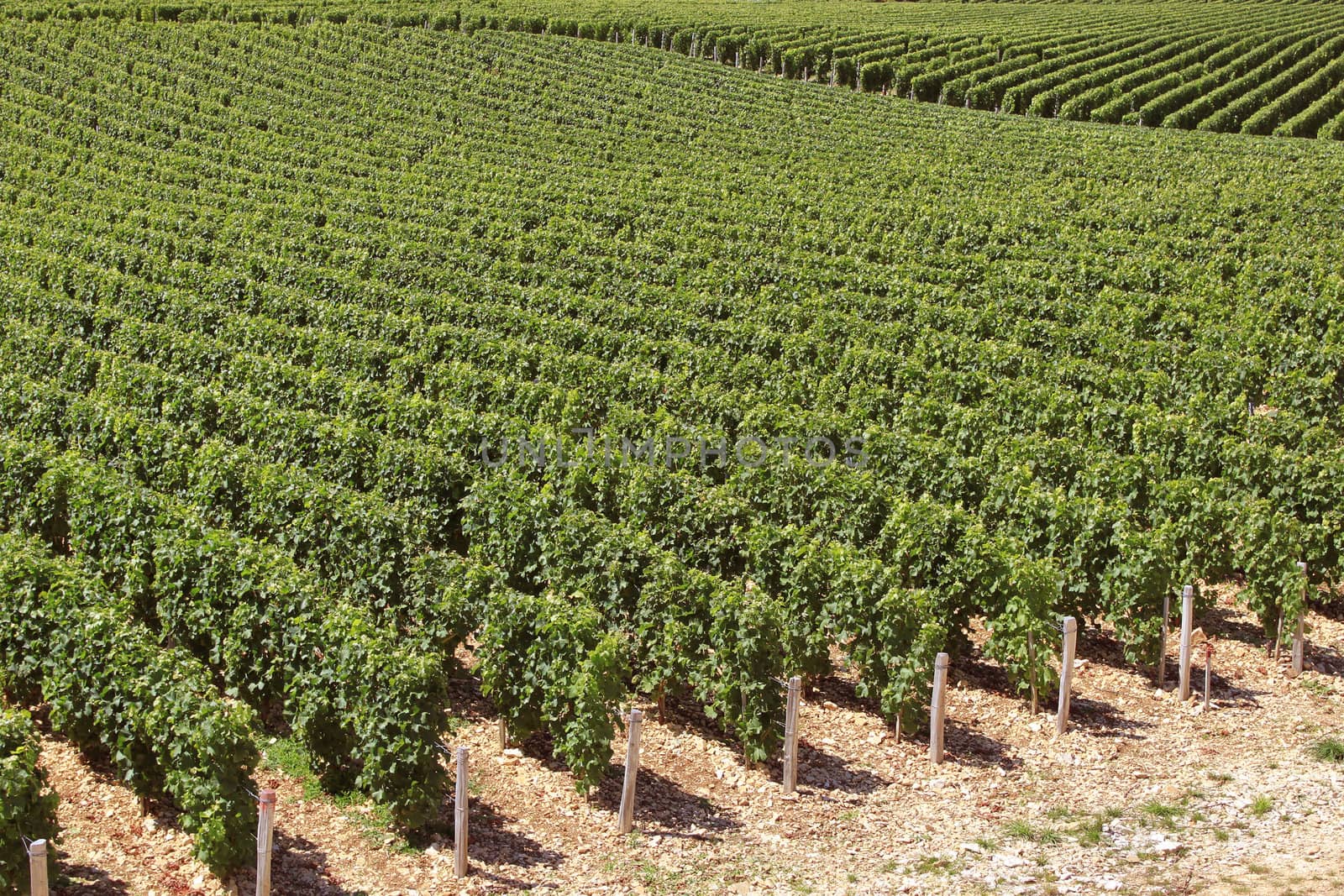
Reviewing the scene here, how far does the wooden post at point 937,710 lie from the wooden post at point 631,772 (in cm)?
323

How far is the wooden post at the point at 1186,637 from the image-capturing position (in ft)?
49.5

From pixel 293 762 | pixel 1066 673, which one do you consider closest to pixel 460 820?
pixel 293 762

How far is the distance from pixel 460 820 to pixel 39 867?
3288 mm

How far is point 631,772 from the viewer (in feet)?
40.9

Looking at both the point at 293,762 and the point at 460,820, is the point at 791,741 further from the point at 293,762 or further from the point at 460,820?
the point at 293,762

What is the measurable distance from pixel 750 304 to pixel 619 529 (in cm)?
1214

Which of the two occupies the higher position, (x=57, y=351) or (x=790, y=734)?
(x=57, y=351)

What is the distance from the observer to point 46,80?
170ft

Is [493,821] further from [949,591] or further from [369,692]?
[949,591]

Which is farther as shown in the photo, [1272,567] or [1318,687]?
[1272,567]

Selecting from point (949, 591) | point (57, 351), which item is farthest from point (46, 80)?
point (949, 591)

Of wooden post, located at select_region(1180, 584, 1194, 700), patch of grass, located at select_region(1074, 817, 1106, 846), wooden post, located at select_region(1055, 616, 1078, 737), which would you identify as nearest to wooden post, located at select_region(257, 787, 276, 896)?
patch of grass, located at select_region(1074, 817, 1106, 846)

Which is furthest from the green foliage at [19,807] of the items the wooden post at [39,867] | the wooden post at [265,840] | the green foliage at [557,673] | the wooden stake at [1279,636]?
the wooden stake at [1279,636]

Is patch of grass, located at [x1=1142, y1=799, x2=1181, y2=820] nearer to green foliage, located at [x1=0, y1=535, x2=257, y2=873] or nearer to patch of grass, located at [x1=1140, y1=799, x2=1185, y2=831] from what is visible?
patch of grass, located at [x1=1140, y1=799, x2=1185, y2=831]
